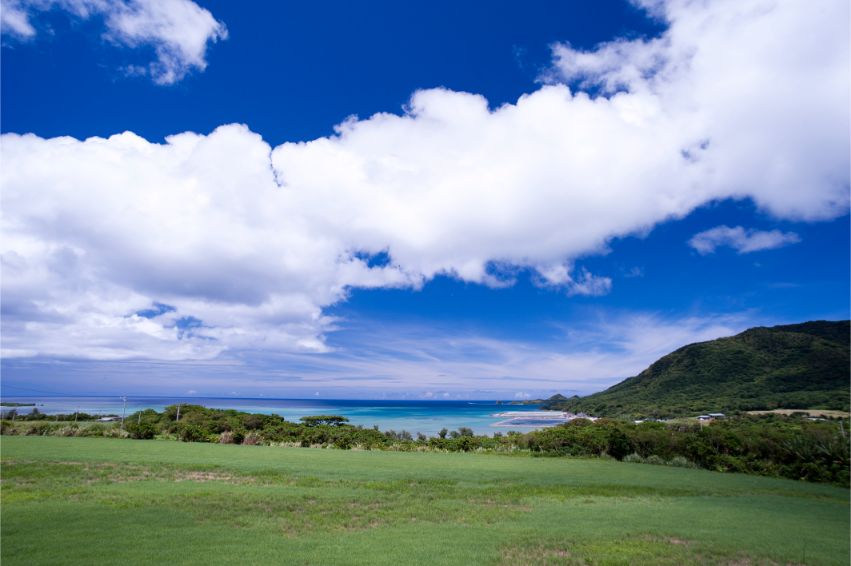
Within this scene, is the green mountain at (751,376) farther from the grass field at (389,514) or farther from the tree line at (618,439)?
the grass field at (389,514)

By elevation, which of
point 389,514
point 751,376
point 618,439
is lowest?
point 618,439

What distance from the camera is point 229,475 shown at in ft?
57.1

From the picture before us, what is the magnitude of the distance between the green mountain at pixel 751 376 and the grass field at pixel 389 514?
41.6 m

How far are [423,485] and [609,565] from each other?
9614 mm

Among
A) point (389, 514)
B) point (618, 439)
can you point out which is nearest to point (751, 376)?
point (618, 439)

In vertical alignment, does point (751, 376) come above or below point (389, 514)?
above

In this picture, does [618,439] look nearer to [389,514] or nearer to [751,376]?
[389,514]

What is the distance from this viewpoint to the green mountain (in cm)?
5472

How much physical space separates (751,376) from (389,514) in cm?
7381

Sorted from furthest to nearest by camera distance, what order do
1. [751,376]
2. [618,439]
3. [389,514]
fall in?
[751,376], [618,439], [389,514]

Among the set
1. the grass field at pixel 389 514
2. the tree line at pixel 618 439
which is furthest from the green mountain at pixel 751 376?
the grass field at pixel 389 514

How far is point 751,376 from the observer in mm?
66625

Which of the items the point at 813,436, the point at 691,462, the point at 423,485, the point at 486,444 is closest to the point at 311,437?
the point at 486,444

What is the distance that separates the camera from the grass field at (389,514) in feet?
28.2
